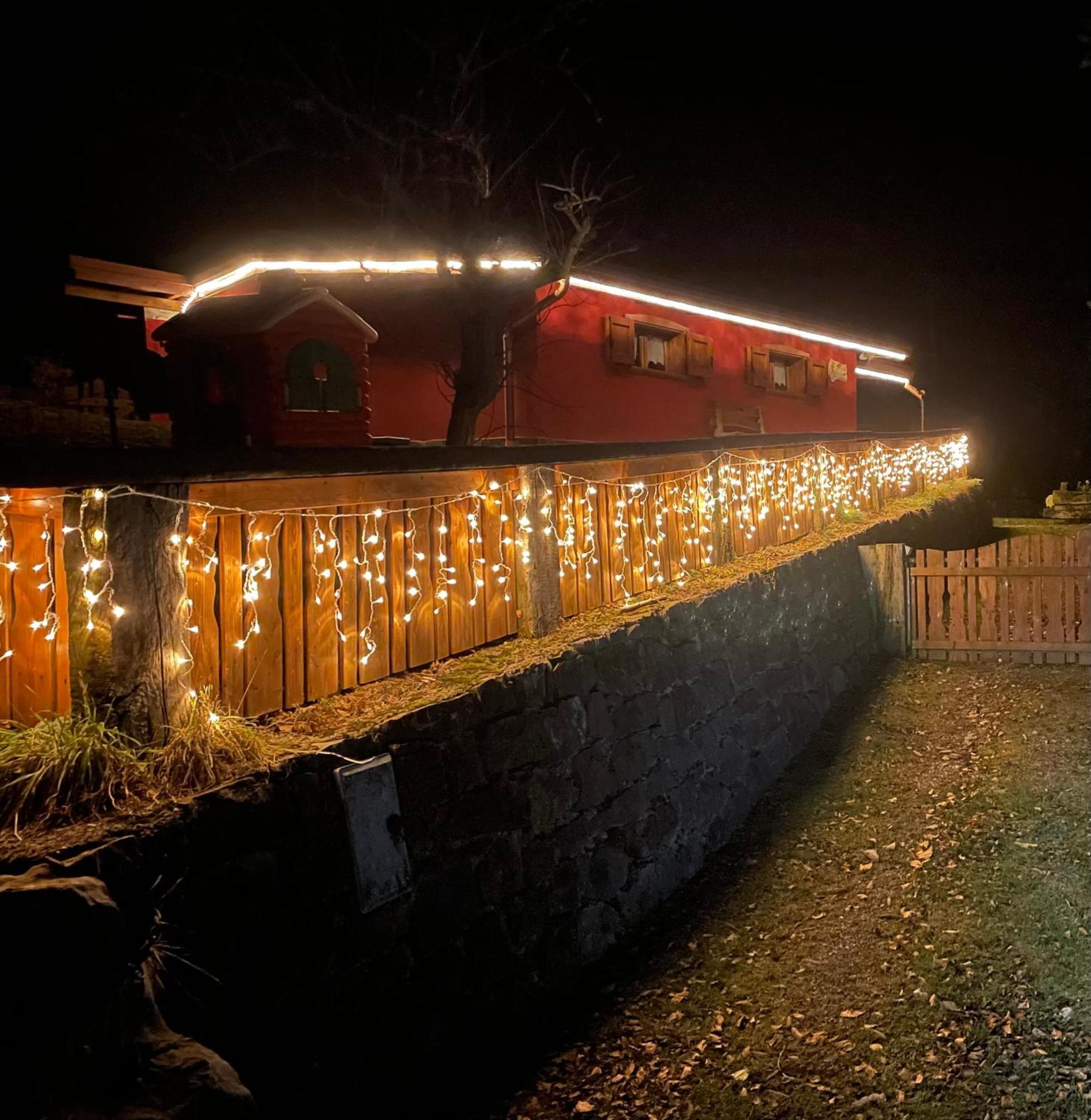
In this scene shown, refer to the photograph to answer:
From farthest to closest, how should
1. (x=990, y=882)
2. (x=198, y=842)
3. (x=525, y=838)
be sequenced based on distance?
(x=990, y=882)
(x=525, y=838)
(x=198, y=842)

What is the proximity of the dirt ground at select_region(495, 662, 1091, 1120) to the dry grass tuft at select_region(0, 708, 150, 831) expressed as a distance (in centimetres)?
249

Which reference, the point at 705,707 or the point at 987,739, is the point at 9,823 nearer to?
the point at 705,707

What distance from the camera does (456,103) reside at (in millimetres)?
14289

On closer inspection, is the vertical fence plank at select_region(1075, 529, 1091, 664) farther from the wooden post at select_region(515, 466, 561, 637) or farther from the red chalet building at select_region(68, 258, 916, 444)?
the red chalet building at select_region(68, 258, 916, 444)

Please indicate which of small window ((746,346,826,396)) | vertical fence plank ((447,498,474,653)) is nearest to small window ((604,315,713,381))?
small window ((746,346,826,396))

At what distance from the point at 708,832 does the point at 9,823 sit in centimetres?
505

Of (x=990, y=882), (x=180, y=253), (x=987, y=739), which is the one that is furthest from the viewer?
(x=180, y=253)

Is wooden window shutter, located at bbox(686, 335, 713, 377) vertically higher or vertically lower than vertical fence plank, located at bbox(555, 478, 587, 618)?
higher

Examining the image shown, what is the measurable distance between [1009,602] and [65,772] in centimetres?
1015

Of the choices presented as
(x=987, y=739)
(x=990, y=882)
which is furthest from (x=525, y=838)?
(x=987, y=739)

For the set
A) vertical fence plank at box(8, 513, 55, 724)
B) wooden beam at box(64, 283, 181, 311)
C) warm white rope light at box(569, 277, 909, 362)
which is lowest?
vertical fence plank at box(8, 513, 55, 724)

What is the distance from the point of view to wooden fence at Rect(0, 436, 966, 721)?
355 cm

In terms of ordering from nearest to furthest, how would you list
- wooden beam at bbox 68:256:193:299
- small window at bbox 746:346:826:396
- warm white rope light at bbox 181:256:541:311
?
wooden beam at bbox 68:256:193:299, warm white rope light at bbox 181:256:541:311, small window at bbox 746:346:826:396

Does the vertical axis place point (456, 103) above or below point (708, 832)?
above
